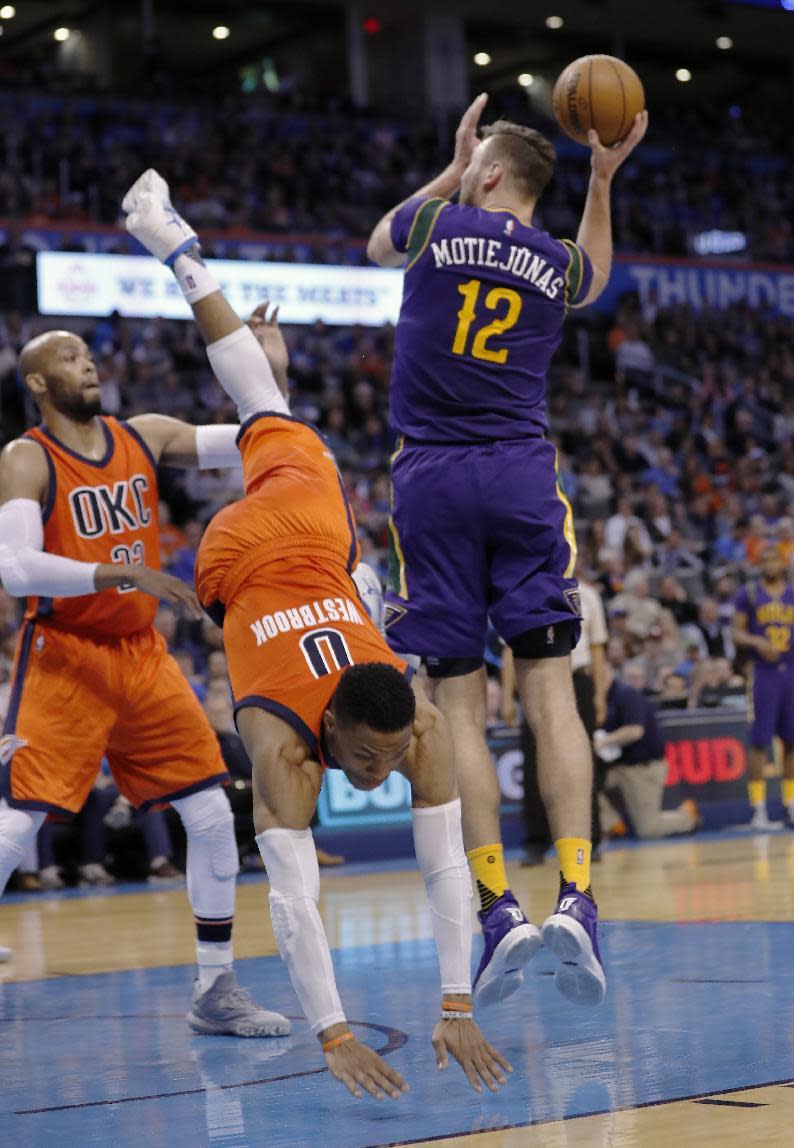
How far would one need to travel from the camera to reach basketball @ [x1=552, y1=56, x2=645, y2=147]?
4.94m

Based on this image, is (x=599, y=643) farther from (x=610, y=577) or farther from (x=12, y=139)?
(x=12, y=139)

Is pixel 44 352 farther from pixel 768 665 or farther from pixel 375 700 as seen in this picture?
pixel 768 665

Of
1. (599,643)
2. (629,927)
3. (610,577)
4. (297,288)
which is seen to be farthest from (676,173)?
(629,927)

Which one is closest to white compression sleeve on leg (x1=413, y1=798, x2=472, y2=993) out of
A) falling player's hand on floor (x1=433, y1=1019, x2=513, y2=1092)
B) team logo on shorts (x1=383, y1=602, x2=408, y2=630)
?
falling player's hand on floor (x1=433, y1=1019, x2=513, y2=1092)

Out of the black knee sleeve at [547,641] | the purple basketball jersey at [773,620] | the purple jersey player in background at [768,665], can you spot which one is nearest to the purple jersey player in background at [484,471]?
the black knee sleeve at [547,641]

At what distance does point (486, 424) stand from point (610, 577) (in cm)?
1151

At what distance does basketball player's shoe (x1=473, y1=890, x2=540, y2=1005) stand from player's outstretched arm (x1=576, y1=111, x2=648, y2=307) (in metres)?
1.88

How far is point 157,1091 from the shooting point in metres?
4.13

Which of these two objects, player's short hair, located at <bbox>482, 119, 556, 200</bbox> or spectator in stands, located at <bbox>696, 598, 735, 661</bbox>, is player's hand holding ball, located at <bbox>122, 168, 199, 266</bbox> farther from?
spectator in stands, located at <bbox>696, 598, 735, 661</bbox>

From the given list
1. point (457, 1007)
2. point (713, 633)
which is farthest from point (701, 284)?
point (457, 1007)

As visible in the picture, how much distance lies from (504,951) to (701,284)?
21969 mm

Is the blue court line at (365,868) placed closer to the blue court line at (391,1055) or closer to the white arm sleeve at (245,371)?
the blue court line at (391,1055)

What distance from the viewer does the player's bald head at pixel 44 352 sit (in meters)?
5.60

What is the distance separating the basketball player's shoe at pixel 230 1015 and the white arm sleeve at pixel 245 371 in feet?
5.98
